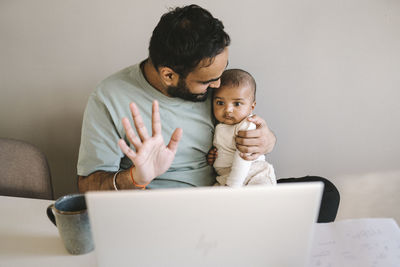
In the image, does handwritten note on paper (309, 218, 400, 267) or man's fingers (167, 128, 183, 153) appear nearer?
handwritten note on paper (309, 218, 400, 267)

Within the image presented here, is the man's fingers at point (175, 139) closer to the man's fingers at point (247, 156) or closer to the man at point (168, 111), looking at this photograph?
the man at point (168, 111)

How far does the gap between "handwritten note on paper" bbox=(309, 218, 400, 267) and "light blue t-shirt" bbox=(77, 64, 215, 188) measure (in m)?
0.59

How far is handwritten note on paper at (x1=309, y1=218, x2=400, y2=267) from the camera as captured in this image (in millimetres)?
768

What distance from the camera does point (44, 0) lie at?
1351 mm

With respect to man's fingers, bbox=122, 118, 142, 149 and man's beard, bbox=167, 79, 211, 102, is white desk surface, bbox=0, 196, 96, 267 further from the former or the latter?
man's beard, bbox=167, 79, 211, 102

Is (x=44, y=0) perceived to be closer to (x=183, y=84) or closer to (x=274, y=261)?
(x=183, y=84)

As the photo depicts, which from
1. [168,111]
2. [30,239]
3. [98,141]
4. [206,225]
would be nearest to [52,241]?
[30,239]

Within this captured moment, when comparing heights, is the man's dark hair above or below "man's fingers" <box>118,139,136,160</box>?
above

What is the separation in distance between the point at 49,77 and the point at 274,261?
1.36m

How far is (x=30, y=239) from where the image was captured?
831 mm

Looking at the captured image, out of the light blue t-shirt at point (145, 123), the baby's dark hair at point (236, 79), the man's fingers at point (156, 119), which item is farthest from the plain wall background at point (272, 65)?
the man's fingers at point (156, 119)

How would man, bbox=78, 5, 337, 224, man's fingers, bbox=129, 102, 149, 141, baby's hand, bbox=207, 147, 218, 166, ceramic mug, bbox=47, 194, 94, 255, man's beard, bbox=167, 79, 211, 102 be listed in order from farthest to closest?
1. baby's hand, bbox=207, 147, 218, 166
2. man's beard, bbox=167, 79, 211, 102
3. man, bbox=78, 5, 337, 224
4. man's fingers, bbox=129, 102, 149, 141
5. ceramic mug, bbox=47, 194, 94, 255

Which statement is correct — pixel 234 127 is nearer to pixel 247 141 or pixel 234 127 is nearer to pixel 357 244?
pixel 247 141

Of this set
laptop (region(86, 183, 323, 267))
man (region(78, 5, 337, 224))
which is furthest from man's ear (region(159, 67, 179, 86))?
laptop (region(86, 183, 323, 267))
